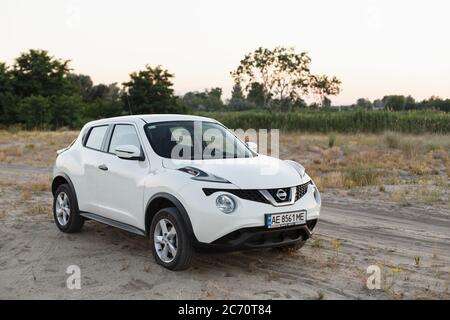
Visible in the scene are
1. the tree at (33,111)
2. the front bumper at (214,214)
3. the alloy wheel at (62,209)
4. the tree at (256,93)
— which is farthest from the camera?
the tree at (256,93)

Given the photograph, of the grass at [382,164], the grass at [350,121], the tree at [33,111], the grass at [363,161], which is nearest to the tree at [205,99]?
the tree at [33,111]

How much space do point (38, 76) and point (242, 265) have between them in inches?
1966

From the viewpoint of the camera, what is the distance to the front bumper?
5.69 m

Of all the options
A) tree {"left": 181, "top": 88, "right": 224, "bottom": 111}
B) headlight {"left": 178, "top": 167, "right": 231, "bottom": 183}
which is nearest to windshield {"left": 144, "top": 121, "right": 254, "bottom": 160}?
headlight {"left": 178, "top": 167, "right": 231, "bottom": 183}

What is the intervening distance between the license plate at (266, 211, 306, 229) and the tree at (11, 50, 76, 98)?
48.7m

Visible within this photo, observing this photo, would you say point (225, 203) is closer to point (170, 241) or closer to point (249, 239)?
point (249, 239)

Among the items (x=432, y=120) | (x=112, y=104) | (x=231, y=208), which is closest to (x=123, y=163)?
(x=231, y=208)

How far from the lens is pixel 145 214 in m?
6.42

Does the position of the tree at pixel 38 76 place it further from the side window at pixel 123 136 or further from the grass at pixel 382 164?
the side window at pixel 123 136

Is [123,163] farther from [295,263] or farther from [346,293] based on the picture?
[346,293]

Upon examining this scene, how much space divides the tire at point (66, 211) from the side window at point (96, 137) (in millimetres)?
731

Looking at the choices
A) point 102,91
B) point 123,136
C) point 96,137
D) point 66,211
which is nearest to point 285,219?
point 123,136

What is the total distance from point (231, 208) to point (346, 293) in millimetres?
1392

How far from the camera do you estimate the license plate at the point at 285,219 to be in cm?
582
